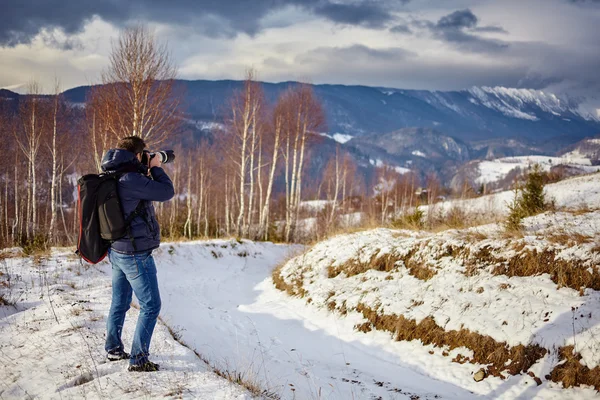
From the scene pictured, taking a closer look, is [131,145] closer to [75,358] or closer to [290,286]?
[75,358]

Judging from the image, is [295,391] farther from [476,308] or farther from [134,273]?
[476,308]

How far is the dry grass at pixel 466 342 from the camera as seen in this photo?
5097 millimetres

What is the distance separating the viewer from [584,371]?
4551 millimetres

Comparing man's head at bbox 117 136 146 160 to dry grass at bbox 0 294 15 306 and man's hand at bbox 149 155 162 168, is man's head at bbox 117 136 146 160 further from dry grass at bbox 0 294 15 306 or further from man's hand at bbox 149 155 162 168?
dry grass at bbox 0 294 15 306

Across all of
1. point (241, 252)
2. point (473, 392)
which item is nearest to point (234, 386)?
point (473, 392)

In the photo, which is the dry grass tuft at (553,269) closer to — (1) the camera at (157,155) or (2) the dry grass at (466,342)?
(2) the dry grass at (466,342)

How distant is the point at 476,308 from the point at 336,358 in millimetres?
2604

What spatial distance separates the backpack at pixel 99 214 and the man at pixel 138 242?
0.07 metres

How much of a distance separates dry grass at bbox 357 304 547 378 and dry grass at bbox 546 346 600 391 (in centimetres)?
26

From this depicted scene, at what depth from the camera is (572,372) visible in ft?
15.1

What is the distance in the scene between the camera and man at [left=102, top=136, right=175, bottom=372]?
3.65m

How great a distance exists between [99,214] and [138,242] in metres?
0.48

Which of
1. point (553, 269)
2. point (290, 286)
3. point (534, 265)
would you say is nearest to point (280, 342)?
point (290, 286)

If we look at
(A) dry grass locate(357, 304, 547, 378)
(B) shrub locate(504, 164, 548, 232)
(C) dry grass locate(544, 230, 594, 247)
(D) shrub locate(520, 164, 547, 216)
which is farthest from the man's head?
(D) shrub locate(520, 164, 547, 216)
